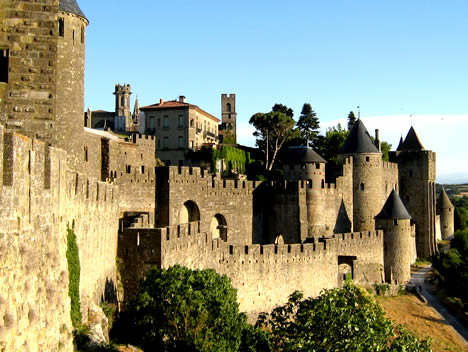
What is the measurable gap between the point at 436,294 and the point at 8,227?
137ft

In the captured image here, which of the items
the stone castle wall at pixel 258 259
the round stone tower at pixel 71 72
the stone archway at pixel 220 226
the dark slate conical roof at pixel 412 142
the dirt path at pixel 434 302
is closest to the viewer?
Answer: the stone castle wall at pixel 258 259

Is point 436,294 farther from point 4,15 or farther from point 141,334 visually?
point 4,15

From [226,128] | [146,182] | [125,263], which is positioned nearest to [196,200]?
[146,182]

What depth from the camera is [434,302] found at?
45.0 meters

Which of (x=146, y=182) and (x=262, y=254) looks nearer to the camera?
(x=262, y=254)

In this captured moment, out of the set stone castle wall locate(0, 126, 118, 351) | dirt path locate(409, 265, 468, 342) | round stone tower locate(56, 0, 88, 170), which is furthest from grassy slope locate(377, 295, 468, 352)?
stone castle wall locate(0, 126, 118, 351)

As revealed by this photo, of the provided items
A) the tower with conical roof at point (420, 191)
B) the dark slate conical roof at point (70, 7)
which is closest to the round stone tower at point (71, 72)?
the dark slate conical roof at point (70, 7)

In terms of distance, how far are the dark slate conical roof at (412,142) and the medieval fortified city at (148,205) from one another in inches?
5.6

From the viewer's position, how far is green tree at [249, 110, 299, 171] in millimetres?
68375

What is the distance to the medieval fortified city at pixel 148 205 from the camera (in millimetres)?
11984

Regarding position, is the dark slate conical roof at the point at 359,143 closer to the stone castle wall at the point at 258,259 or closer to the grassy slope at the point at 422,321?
the stone castle wall at the point at 258,259

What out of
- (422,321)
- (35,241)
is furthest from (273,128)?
(35,241)

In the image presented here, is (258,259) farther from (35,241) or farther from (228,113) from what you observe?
(228,113)

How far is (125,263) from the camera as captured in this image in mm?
24906
